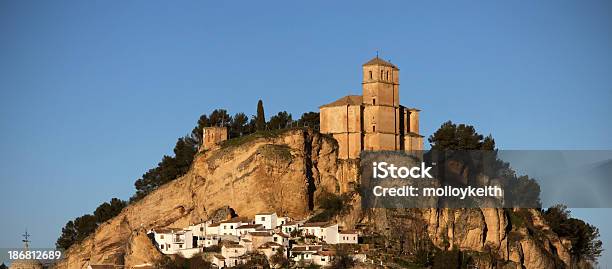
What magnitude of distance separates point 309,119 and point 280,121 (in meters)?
2.39

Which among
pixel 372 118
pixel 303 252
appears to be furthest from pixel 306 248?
pixel 372 118

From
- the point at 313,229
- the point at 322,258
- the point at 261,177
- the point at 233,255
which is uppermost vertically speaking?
the point at 261,177

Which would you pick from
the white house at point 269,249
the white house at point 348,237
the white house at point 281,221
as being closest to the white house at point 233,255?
the white house at point 269,249

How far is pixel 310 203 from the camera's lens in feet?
321

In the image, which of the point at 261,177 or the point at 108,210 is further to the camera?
the point at 108,210

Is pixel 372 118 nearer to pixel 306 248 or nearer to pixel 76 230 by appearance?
pixel 306 248

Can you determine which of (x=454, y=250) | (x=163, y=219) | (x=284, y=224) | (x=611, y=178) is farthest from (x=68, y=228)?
(x=611, y=178)

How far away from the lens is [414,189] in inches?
3824

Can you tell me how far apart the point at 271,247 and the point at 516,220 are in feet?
62.1

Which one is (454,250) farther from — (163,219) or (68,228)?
(68,228)

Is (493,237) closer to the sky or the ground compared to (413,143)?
closer to the ground

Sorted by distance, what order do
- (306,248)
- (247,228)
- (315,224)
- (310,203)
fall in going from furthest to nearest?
(310,203) < (315,224) < (247,228) < (306,248)

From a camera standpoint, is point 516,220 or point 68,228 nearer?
point 516,220

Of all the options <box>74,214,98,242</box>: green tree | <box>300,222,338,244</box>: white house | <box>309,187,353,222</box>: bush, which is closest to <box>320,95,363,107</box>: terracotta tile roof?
<box>309,187,353,222</box>: bush
